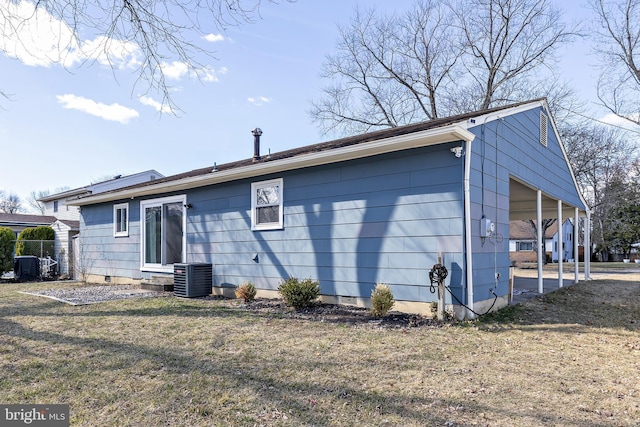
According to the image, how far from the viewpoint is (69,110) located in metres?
5.59

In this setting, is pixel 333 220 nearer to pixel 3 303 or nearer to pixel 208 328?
pixel 208 328

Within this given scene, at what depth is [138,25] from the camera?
415 cm

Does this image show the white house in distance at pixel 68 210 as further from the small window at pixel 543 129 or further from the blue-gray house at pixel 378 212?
the small window at pixel 543 129

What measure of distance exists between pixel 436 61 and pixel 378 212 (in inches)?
767

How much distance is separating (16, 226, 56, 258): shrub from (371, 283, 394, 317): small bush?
16216mm

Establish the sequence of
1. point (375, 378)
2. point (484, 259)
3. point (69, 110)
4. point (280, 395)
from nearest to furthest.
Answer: point (280, 395), point (375, 378), point (69, 110), point (484, 259)

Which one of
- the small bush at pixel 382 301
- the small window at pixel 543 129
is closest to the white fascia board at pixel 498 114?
the small window at pixel 543 129

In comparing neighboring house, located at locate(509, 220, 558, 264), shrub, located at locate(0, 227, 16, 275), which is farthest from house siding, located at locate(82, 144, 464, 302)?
neighboring house, located at locate(509, 220, 558, 264)

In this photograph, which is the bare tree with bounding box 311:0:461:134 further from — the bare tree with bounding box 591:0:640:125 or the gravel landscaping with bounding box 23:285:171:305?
the gravel landscaping with bounding box 23:285:171:305

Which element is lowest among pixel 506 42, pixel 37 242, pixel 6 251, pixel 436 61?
pixel 6 251

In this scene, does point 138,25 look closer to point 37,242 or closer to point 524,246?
point 37,242

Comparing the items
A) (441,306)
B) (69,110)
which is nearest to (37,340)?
(69,110)

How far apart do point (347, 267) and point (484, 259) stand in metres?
2.21

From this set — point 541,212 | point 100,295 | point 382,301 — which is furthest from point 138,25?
point 541,212
